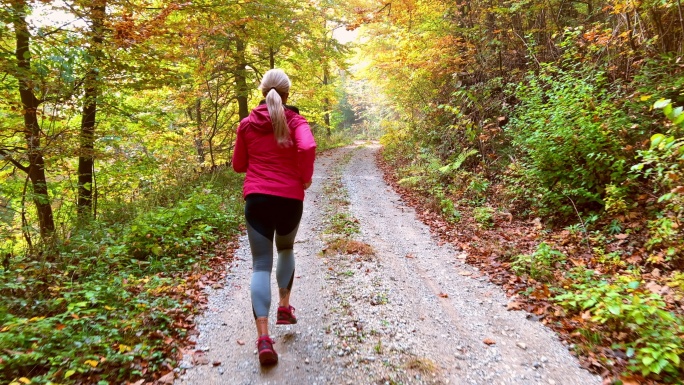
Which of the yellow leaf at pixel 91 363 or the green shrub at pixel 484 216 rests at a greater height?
the yellow leaf at pixel 91 363

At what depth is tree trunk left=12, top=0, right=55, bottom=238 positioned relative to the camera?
4.75m

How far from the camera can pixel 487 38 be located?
10.4 meters

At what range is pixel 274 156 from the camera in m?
3.00

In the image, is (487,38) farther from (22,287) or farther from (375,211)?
(22,287)

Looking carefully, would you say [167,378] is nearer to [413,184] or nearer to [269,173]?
[269,173]

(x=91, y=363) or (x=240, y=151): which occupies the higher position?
(x=240, y=151)

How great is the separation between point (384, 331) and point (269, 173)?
6.04 feet

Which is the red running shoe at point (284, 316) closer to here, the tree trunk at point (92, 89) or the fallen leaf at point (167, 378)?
the fallen leaf at point (167, 378)

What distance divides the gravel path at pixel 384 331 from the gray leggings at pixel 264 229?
56 centimetres

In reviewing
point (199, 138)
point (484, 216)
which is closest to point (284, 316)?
point (484, 216)

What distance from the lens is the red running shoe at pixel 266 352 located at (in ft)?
9.31

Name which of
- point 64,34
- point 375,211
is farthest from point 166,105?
point 375,211

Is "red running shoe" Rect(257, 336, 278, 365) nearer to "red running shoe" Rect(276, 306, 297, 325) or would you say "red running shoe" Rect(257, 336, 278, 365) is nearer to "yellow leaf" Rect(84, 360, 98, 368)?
"red running shoe" Rect(276, 306, 297, 325)

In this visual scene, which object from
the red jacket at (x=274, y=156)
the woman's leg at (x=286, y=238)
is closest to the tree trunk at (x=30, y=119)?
the red jacket at (x=274, y=156)
